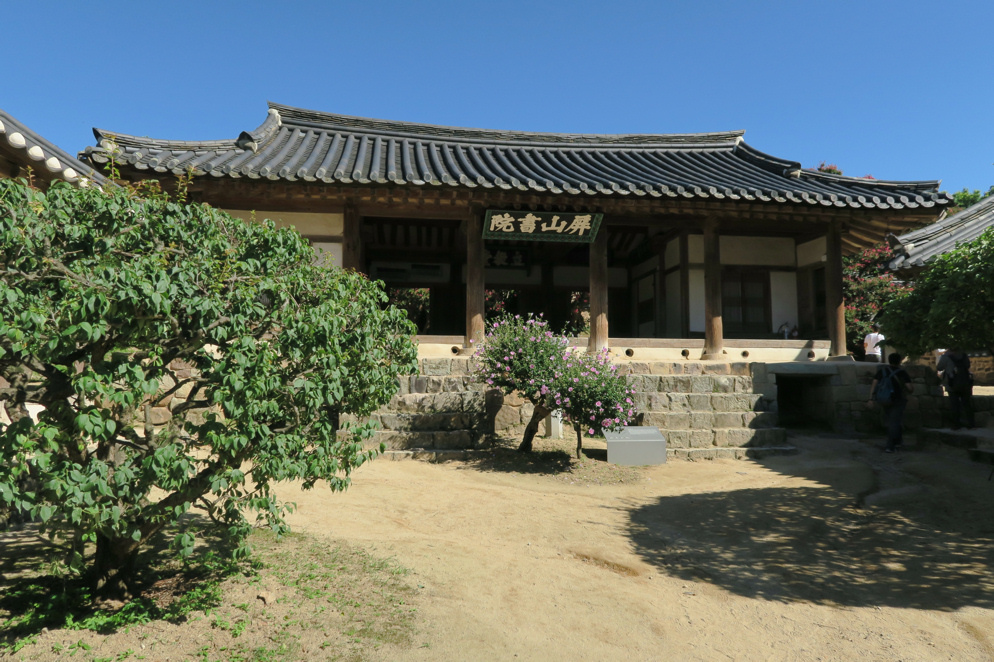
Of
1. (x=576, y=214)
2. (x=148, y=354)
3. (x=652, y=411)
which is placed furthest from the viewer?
(x=576, y=214)

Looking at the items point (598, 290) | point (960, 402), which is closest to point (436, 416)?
point (598, 290)

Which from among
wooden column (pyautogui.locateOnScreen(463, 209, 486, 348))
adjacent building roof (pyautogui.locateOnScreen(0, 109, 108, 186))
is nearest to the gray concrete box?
wooden column (pyautogui.locateOnScreen(463, 209, 486, 348))

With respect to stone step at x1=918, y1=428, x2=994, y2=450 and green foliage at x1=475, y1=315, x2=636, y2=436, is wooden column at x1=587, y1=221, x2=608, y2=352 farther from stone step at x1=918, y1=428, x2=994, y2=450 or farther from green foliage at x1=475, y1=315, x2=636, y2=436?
stone step at x1=918, y1=428, x2=994, y2=450

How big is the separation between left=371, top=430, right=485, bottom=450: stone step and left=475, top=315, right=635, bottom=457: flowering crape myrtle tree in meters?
0.81

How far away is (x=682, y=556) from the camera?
5102mm

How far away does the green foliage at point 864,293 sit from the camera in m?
16.9

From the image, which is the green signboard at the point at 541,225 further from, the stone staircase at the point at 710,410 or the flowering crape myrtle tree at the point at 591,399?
the flowering crape myrtle tree at the point at 591,399

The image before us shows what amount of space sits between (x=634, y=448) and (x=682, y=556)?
10.4ft

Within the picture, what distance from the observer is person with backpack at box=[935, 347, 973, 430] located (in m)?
9.30

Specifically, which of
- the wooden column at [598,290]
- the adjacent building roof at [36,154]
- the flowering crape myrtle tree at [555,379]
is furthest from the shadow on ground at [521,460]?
the adjacent building roof at [36,154]

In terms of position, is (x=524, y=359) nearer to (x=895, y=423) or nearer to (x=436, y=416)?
(x=436, y=416)

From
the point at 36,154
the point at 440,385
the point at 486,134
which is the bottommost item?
the point at 440,385

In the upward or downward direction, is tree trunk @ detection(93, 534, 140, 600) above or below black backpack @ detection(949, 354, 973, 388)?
below

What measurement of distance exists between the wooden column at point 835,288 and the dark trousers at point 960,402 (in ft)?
6.42
